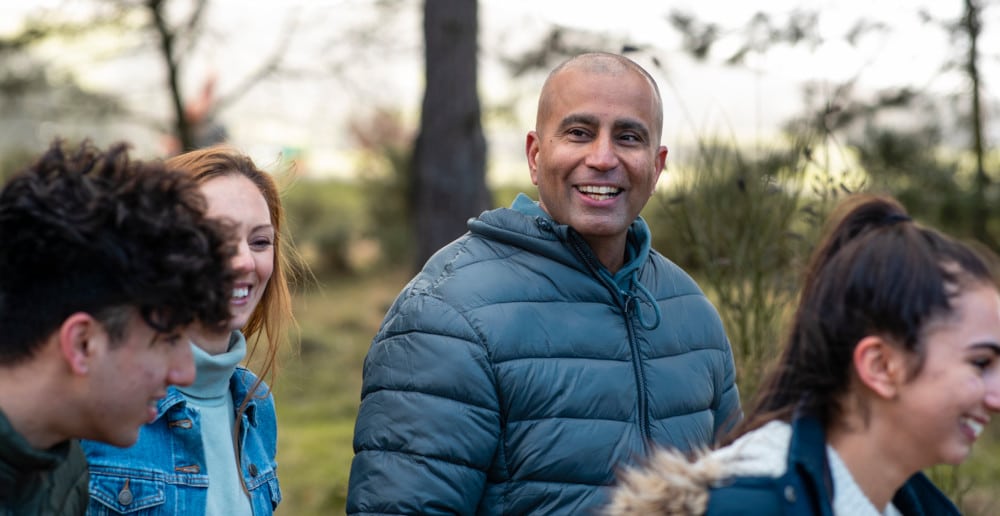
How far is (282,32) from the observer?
463 inches

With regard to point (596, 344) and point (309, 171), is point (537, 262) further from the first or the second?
point (309, 171)

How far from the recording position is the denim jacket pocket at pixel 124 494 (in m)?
2.40

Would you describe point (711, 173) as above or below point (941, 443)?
above

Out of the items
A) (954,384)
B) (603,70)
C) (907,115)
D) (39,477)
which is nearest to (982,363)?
(954,384)

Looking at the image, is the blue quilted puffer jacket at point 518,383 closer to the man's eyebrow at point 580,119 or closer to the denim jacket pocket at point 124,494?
the man's eyebrow at point 580,119

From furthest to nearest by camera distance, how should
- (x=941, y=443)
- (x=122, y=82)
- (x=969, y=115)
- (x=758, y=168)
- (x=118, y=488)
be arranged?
(x=122, y=82) → (x=969, y=115) → (x=758, y=168) → (x=118, y=488) → (x=941, y=443)

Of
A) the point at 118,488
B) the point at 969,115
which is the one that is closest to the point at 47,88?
the point at 969,115

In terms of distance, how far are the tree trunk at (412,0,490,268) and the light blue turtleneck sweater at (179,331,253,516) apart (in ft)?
16.7

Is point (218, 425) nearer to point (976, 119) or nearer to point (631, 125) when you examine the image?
point (631, 125)

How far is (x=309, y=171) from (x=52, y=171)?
53.9 ft

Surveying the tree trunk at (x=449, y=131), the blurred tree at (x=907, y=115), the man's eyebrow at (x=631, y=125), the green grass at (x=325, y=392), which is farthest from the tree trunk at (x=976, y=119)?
the man's eyebrow at (x=631, y=125)

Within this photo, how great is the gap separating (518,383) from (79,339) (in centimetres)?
102

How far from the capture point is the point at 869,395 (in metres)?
1.87

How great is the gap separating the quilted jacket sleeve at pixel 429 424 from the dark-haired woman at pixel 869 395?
0.62m
